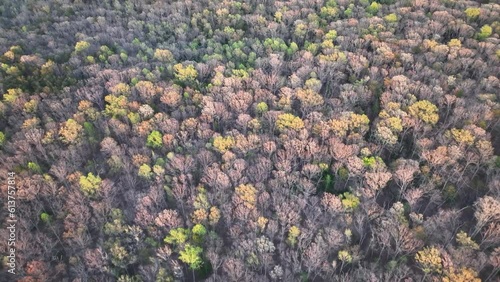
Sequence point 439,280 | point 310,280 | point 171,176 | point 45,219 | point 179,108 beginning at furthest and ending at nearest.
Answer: point 179,108 → point 171,176 → point 45,219 → point 310,280 → point 439,280

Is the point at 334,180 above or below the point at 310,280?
above

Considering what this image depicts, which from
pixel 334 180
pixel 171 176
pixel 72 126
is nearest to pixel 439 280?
pixel 334 180

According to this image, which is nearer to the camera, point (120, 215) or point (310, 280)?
point (310, 280)

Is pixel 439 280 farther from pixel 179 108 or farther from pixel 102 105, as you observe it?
pixel 102 105

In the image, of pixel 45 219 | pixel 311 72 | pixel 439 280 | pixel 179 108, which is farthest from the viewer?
pixel 311 72

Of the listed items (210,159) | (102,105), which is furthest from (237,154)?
(102,105)

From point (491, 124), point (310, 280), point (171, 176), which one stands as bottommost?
point (310, 280)

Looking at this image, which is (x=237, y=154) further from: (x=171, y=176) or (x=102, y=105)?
(x=102, y=105)
